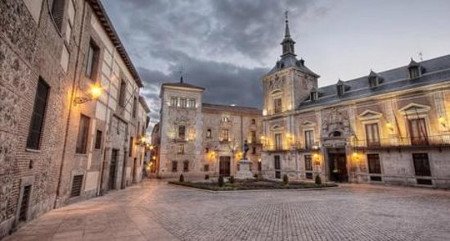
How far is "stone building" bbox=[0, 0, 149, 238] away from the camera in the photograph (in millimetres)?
5199

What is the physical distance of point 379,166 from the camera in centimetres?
2361

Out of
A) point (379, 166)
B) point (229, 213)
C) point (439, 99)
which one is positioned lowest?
point (229, 213)

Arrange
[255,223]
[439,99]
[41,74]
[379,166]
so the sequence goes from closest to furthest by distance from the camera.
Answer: [41,74]
[255,223]
[439,99]
[379,166]

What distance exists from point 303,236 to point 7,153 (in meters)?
7.26

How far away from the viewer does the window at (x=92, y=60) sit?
12099 millimetres

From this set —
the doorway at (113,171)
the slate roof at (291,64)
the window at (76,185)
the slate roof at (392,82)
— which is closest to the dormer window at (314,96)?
the slate roof at (392,82)

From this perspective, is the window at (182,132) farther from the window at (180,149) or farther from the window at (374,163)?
the window at (374,163)

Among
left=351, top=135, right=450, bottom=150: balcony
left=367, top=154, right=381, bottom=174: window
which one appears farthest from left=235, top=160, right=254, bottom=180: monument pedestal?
left=367, top=154, right=381, bottom=174: window

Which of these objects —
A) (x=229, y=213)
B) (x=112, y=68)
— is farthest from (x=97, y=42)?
(x=229, y=213)

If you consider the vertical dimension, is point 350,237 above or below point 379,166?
below

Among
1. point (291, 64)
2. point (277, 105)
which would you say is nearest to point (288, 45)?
point (291, 64)

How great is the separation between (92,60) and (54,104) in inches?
212

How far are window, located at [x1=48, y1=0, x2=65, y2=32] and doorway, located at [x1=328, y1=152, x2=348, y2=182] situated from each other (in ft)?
90.9

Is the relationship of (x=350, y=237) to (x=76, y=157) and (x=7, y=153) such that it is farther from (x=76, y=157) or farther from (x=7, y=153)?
(x=76, y=157)
